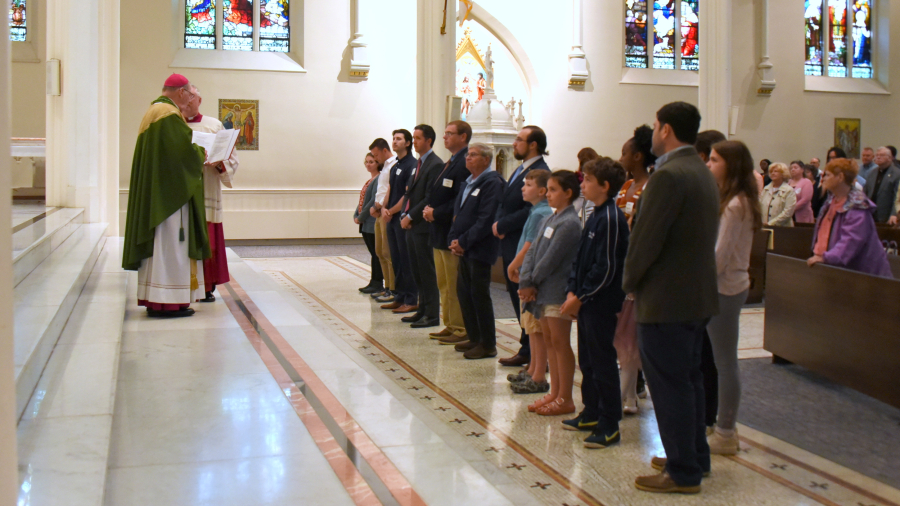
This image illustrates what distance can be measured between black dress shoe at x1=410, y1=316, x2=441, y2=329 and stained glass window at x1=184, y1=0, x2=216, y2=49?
31.1ft

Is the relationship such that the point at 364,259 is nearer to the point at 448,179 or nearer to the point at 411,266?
the point at 411,266

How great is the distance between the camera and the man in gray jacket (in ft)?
9.05

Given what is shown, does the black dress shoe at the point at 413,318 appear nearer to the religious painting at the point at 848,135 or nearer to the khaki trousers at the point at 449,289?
the khaki trousers at the point at 449,289

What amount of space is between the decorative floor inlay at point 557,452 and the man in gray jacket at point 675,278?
0.69ft

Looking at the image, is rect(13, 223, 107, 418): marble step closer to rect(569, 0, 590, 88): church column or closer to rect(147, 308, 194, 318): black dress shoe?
rect(147, 308, 194, 318): black dress shoe

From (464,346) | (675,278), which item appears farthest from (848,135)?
(675,278)

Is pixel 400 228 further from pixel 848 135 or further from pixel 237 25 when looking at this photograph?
pixel 848 135

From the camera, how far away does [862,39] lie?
17.1 metres

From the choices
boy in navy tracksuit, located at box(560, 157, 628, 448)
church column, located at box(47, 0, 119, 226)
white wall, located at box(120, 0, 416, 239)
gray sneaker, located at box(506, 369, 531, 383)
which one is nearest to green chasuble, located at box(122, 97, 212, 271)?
gray sneaker, located at box(506, 369, 531, 383)

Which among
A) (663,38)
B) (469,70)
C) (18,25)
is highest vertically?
(663,38)

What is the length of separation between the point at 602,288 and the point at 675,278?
645mm

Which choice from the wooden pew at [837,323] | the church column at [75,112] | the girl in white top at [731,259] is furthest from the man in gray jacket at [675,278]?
the church column at [75,112]

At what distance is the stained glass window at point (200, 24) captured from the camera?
44.8ft

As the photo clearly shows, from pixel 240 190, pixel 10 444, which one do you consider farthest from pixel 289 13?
pixel 10 444
